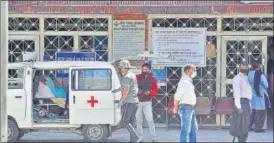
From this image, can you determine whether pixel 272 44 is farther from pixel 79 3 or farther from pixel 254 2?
pixel 79 3

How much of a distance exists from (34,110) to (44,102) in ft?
0.80

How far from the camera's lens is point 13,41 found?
1473 centimetres

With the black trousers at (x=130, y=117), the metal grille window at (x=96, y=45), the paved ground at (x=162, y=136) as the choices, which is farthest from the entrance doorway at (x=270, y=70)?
the black trousers at (x=130, y=117)

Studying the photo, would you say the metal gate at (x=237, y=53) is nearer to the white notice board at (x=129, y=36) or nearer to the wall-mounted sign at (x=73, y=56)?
the white notice board at (x=129, y=36)

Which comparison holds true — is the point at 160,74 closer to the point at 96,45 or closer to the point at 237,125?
the point at 96,45

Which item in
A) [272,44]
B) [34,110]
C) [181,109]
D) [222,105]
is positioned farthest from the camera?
A: [272,44]

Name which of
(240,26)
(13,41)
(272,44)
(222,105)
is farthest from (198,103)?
(13,41)

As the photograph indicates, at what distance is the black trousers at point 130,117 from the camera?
12008 mm

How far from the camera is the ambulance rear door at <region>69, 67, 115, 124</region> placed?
12.1m

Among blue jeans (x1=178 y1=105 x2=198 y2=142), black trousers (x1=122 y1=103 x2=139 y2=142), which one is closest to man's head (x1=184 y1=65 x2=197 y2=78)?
blue jeans (x1=178 y1=105 x2=198 y2=142)

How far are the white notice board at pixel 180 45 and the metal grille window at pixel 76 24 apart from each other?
3.92 feet

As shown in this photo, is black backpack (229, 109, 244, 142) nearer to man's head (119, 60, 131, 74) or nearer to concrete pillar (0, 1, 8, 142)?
man's head (119, 60, 131, 74)

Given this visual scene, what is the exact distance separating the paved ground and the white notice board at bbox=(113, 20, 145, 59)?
5.86 feet

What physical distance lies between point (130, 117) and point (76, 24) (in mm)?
3492
